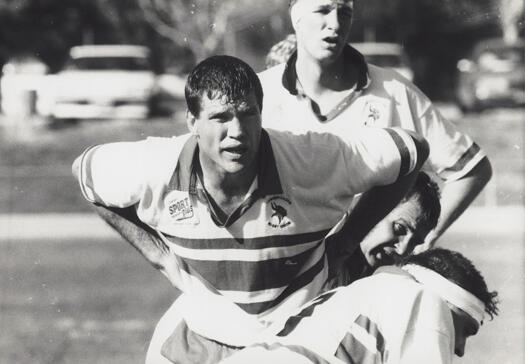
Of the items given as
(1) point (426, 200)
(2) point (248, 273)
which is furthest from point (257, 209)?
(1) point (426, 200)

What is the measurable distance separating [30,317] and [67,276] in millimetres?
2295

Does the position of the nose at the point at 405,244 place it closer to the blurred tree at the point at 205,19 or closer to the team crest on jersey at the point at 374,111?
the team crest on jersey at the point at 374,111

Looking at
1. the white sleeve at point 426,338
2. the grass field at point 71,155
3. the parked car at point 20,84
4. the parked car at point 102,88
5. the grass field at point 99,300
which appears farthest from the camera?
the parked car at point 20,84

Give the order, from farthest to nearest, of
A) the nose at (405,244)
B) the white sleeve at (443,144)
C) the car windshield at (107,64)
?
the car windshield at (107,64), the white sleeve at (443,144), the nose at (405,244)

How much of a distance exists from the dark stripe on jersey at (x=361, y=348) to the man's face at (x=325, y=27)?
5.26ft

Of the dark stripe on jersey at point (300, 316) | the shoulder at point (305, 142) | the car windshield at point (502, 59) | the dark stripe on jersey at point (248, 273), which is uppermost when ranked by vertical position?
the shoulder at point (305, 142)

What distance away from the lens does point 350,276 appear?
4.37 metres

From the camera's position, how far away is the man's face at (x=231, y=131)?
3.66 m

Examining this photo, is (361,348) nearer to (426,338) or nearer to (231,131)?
(426,338)

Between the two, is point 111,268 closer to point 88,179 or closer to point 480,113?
point 88,179

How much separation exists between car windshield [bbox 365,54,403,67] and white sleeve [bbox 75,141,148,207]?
56.1 feet

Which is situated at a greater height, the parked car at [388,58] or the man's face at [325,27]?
the man's face at [325,27]

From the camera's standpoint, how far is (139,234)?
4.28 meters

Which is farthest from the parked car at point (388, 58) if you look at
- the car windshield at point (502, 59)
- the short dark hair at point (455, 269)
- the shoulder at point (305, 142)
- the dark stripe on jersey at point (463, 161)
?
the short dark hair at point (455, 269)
